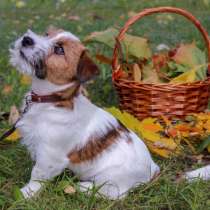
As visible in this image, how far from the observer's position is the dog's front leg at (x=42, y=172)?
3.46 m

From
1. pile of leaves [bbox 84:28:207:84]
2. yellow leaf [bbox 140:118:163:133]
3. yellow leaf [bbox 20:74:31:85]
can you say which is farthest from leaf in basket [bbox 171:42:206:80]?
yellow leaf [bbox 20:74:31:85]

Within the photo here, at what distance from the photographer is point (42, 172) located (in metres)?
3.49

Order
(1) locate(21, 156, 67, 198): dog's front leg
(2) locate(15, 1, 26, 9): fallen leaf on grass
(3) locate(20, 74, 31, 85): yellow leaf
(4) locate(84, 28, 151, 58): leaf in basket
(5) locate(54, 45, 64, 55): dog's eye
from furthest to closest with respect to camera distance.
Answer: (2) locate(15, 1, 26, 9): fallen leaf on grass
(3) locate(20, 74, 31, 85): yellow leaf
(4) locate(84, 28, 151, 58): leaf in basket
(1) locate(21, 156, 67, 198): dog's front leg
(5) locate(54, 45, 64, 55): dog's eye

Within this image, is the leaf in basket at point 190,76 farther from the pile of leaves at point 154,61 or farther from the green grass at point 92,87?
the green grass at point 92,87

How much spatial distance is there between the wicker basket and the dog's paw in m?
1.61

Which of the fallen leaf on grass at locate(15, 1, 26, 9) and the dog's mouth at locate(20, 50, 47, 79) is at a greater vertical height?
the dog's mouth at locate(20, 50, 47, 79)

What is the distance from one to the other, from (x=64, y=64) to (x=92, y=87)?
2.58 metres

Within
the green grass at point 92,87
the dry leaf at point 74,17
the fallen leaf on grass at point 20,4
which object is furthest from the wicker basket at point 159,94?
the fallen leaf on grass at point 20,4

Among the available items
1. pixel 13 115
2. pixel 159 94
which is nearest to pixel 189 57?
pixel 159 94

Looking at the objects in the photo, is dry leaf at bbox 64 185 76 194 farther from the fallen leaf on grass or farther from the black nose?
the fallen leaf on grass

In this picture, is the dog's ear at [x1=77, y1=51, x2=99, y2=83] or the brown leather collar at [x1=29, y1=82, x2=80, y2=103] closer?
the dog's ear at [x1=77, y1=51, x2=99, y2=83]

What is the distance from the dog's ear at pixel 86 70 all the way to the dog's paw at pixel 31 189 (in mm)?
794

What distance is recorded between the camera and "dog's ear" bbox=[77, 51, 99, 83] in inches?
129

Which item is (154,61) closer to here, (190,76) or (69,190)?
(190,76)
